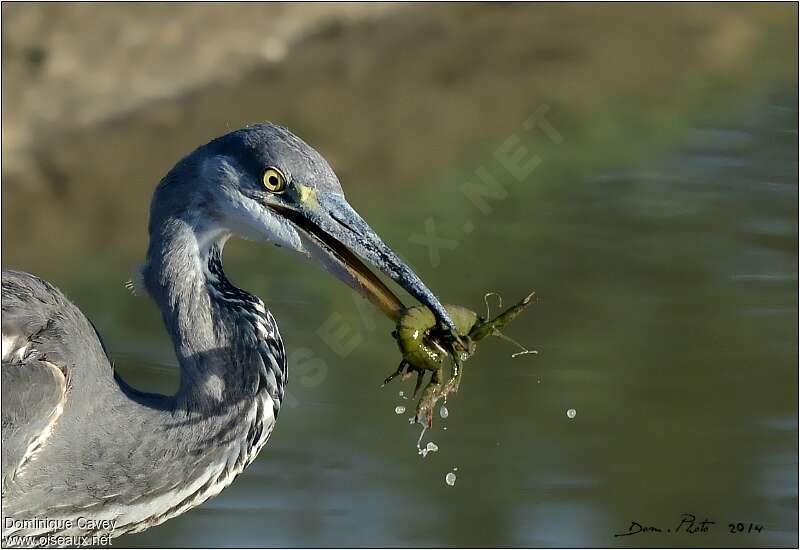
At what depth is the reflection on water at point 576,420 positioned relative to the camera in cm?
567

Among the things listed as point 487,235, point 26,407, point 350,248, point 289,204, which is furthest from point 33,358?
point 487,235

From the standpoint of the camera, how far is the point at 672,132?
1115cm

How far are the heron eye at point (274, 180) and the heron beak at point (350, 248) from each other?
0.07 meters

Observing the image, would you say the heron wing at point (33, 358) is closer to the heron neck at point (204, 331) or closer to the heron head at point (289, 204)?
the heron neck at point (204, 331)

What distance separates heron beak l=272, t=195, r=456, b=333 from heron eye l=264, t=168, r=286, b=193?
0.22 ft

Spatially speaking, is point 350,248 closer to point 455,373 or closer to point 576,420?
point 455,373

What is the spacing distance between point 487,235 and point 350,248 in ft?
15.0

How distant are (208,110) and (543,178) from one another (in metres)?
2.86

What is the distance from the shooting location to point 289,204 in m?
4.07

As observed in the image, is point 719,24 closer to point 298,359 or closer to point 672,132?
point 672,132

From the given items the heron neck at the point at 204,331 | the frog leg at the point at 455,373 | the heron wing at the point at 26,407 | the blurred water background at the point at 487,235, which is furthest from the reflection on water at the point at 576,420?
the frog leg at the point at 455,373

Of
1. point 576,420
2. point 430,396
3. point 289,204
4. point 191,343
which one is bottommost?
point 430,396

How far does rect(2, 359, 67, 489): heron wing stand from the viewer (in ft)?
12.5

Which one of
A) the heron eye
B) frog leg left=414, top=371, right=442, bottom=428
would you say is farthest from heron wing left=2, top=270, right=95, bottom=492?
frog leg left=414, top=371, right=442, bottom=428
